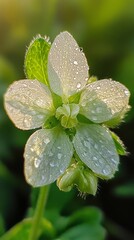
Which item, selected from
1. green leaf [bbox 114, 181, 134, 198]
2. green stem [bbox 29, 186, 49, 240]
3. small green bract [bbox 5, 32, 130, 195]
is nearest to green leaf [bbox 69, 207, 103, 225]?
green leaf [bbox 114, 181, 134, 198]

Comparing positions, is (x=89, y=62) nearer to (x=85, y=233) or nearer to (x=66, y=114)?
(x=85, y=233)

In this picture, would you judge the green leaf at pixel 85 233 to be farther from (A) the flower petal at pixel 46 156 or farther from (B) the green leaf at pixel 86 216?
(A) the flower petal at pixel 46 156

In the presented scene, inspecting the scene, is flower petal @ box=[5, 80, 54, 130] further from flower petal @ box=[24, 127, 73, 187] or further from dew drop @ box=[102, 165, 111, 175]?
dew drop @ box=[102, 165, 111, 175]

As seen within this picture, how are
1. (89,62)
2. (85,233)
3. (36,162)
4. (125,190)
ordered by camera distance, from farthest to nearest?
(89,62) → (125,190) → (85,233) → (36,162)

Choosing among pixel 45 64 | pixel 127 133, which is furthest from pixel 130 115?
pixel 45 64

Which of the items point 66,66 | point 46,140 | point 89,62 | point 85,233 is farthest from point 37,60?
point 89,62

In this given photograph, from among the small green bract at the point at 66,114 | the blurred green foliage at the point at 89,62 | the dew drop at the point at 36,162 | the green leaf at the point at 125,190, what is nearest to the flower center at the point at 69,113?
the small green bract at the point at 66,114
